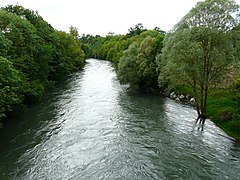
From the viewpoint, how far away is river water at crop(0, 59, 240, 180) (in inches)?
727

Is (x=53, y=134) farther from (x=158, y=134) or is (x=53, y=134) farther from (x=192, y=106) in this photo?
(x=192, y=106)

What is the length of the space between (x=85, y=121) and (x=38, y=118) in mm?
5384

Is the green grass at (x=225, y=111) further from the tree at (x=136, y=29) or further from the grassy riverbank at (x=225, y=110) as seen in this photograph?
the tree at (x=136, y=29)

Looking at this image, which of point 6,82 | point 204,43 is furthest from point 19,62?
point 204,43

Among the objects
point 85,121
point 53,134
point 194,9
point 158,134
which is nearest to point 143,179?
point 158,134

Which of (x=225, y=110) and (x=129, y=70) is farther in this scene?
(x=129, y=70)

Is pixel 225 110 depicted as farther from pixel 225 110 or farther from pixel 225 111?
pixel 225 111

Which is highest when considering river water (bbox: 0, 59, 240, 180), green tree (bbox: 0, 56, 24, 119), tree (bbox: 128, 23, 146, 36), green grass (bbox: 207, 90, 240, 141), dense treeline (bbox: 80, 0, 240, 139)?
tree (bbox: 128, 23, 146, 36)

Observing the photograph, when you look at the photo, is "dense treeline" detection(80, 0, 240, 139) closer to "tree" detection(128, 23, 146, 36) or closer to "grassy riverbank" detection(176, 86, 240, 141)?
"grassy riverbank" detection(176, 86, 240, 141)

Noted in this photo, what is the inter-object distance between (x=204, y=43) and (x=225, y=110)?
8.29 metres

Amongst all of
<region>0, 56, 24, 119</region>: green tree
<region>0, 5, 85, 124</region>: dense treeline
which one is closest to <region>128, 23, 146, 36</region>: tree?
<region>0, 5, 85, 124</region>: dense treeline

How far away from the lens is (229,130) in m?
27.7

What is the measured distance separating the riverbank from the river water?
3.19ft

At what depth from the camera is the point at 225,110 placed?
31.3 meters
